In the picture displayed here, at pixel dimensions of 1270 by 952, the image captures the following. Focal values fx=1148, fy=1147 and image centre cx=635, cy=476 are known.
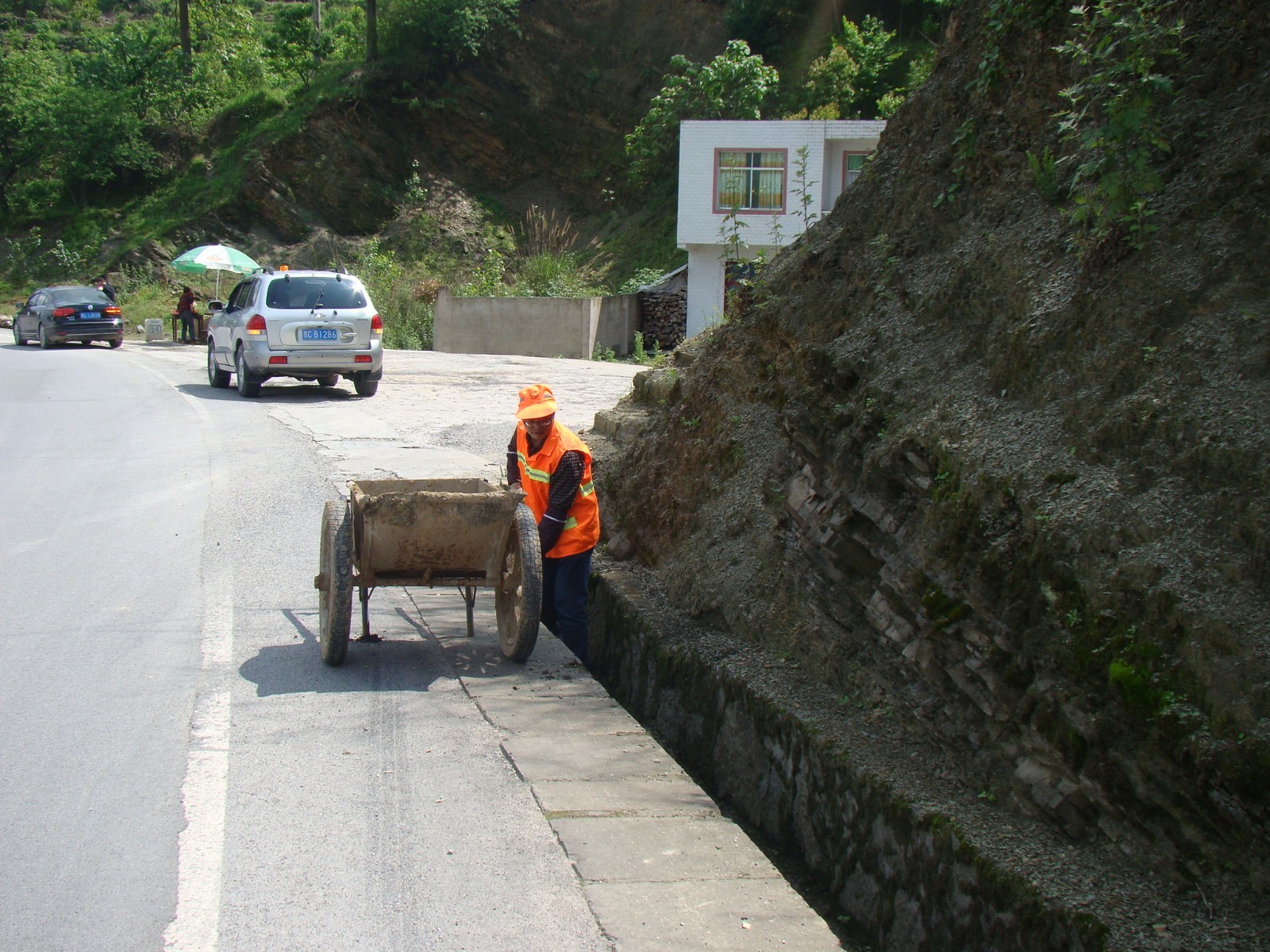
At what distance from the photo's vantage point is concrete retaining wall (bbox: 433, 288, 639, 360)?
2855 centimetres

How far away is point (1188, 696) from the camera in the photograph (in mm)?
3371

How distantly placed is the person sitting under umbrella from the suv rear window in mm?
Result: 15190

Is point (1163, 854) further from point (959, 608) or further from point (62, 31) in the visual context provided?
point (62, 31)

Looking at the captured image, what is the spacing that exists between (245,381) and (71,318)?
13.4 m

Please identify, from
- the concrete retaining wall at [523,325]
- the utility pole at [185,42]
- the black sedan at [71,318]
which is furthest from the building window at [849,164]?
the utility pole at [185,42]

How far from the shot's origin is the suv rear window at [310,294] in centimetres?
1623

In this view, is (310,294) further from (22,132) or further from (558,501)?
(22,132)

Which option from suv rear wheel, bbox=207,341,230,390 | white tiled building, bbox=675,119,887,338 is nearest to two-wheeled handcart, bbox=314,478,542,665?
suv rear wheel, bbox=207,341,230,390

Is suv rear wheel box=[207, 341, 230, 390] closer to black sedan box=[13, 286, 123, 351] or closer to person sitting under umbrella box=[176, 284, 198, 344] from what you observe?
black sedan box=[13, 286, 123, 351]

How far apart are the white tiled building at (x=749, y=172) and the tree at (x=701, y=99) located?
566 cm

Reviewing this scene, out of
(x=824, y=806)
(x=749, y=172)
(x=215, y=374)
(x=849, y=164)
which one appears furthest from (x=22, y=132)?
(x=824, y=806)

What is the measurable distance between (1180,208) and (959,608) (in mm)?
1817

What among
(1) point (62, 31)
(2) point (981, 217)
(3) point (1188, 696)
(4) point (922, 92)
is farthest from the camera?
(1) point (62, 31)

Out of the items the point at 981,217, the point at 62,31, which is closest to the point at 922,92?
the point at 981,217
